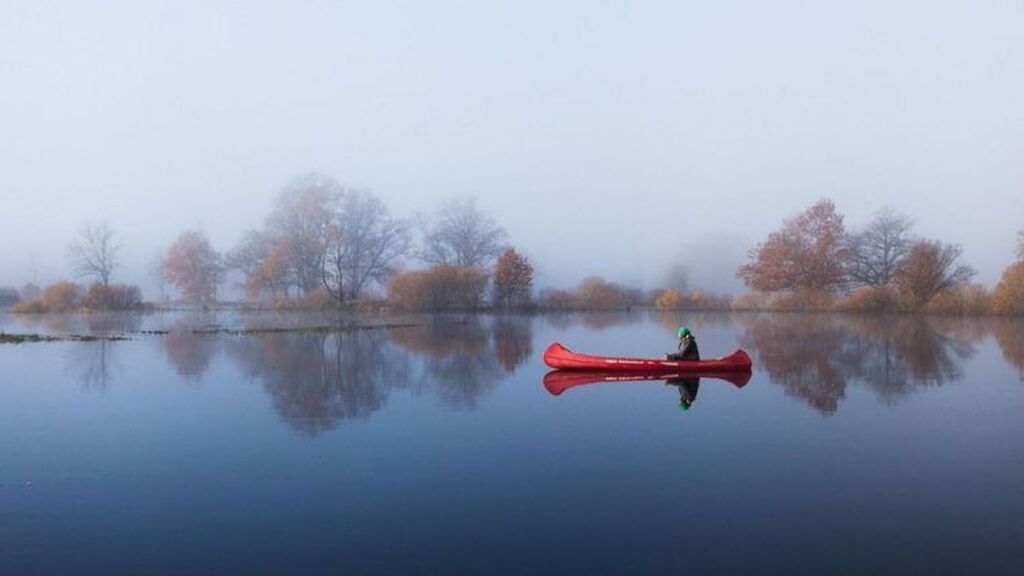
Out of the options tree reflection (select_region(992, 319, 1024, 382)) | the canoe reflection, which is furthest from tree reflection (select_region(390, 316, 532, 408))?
tree reflection (select_region(992, 319, 1024, 382))

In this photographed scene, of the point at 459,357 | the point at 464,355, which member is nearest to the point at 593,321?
the point at 464,355

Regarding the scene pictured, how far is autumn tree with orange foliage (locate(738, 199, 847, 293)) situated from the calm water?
145 ft

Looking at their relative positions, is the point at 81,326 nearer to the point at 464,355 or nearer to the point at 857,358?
the point at 464,355

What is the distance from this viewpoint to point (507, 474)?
9250 millimetres

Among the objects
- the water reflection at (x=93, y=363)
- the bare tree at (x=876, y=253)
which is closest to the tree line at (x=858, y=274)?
the bare tree at (x=876, y=253)

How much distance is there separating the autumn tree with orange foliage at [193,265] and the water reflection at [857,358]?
50.8 m

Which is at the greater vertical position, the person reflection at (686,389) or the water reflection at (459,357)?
the water reflection at (459,357)

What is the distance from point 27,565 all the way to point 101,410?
8.25 meters

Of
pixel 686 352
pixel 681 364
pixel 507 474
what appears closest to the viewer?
pixel 507 474

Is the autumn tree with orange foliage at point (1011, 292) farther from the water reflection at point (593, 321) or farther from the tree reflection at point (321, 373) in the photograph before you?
the tree reflection at point (321, 373)

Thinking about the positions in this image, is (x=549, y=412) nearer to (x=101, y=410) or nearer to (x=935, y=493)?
(x=935, y=493)

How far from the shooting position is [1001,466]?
31.2 ft

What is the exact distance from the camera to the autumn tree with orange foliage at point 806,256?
60.8 meters

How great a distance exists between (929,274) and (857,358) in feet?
128
